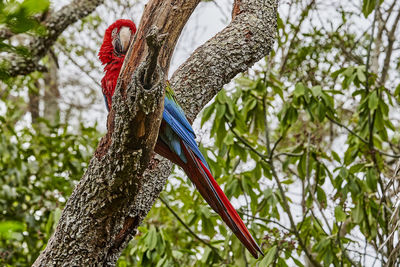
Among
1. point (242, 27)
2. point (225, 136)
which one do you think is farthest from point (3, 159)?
point (242, 27)

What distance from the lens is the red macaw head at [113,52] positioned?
195 centimetres

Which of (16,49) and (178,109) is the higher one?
(178,109)

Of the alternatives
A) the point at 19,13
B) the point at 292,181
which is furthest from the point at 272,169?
the point at 19,13

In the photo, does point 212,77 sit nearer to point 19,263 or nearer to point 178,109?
point 178,109

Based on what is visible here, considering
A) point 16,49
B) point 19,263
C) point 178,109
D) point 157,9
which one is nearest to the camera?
point 16,49

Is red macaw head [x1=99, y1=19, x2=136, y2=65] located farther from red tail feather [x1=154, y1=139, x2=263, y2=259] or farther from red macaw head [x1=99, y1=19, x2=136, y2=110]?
red tail feather [x1=154, y1=139, x2=263, y2=259]

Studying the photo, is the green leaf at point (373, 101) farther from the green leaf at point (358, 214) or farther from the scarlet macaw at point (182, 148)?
the scarlet macaw at point (182, 148)

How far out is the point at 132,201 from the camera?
1.35 m

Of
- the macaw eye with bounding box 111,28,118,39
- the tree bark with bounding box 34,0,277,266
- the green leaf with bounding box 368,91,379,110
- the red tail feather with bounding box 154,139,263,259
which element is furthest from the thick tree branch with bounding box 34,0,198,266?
the green leaf with bounding box 368,91,379,110

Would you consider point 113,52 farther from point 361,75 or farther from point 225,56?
point 361,75

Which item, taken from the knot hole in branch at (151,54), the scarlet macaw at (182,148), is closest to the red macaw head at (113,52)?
the scarlet macaw at (182,148)

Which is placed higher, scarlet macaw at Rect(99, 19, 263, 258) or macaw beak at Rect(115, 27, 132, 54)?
macaw beak at Rect(115, 27, 132, 54)

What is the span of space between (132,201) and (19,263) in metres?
2.27

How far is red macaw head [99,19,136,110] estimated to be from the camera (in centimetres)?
195
